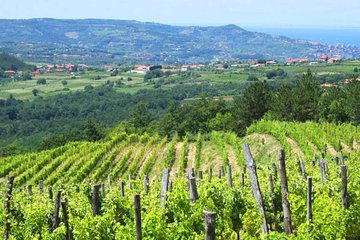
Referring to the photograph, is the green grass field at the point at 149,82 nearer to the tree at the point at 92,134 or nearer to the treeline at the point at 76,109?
the treeline at the point at 76,109

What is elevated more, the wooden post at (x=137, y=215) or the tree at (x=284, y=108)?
the wooden post at (x=137, y=215)

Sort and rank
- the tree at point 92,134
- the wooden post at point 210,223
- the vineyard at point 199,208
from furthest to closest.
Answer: the tree at point 92,134
the vineyard at point 199,208
the wooden post at point 210,223

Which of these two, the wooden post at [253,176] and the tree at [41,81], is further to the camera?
the tree at [41,81]

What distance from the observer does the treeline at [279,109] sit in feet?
159

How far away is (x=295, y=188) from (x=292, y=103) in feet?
118

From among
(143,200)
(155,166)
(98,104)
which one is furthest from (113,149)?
(98,104)

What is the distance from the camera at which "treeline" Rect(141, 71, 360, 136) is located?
159ft

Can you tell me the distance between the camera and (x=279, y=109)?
49.3 meters

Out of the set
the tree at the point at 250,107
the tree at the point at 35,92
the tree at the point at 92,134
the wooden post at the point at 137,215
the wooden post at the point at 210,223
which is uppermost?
the wooden post at the point at 210,223

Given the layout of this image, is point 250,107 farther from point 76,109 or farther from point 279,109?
point 76,109

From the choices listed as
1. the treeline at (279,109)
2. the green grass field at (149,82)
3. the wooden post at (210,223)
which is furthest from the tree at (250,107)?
the green grass field at (149,82)

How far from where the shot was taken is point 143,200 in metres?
13.6

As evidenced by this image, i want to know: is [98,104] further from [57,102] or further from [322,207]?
[322,207]

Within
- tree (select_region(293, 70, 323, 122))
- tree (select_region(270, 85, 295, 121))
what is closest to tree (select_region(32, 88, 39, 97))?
tree (select_region(270, 85, 295, 121))
